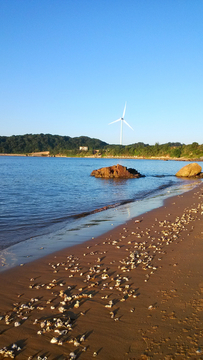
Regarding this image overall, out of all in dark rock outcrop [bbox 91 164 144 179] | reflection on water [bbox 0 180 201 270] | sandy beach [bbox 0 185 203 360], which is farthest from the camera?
dark rock outcrop [bbox 91 164 144 179]

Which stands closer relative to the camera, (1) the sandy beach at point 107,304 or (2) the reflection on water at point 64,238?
(1) the sandy beach at point 107,304

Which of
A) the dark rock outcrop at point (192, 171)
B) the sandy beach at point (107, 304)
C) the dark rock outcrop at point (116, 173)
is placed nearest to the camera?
the sandy beach at point (107, 304)

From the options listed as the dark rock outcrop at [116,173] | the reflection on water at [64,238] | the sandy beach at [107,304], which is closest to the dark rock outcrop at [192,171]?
the dark rock outcrop at [116,173]

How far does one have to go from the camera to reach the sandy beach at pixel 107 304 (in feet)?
14.9

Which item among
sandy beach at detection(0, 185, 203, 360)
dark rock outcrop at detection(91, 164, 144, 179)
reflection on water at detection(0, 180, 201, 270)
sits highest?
dark rock outcrop at detection(91, 164, 144, 179)

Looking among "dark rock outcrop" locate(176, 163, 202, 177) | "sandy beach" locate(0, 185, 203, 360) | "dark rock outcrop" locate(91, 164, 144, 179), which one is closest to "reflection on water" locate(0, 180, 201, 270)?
"sandy beach" locate(0, 185, 203, 360)

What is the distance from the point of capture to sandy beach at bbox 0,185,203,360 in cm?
454

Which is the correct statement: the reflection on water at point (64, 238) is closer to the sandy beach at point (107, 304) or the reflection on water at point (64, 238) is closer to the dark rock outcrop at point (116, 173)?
the sandy beach at point (107, 304)

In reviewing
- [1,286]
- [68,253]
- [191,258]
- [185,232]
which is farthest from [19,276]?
[185,232]

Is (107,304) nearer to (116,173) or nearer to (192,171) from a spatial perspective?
(116,173)

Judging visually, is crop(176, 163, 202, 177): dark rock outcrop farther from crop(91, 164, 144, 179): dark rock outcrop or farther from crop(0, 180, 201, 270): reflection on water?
crop(0, 180, 201, 270): reflection on water

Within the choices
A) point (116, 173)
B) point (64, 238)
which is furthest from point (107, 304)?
point (116, 173)

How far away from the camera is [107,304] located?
5.91 meters

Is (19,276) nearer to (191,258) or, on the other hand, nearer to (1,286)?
(1,286)
